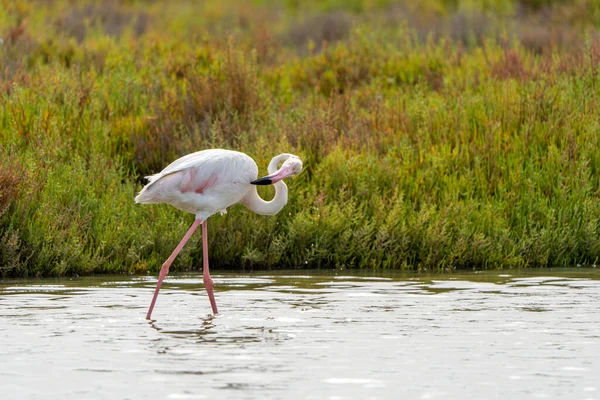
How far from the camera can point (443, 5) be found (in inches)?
1086

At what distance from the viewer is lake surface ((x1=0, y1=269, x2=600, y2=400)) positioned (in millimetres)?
6031

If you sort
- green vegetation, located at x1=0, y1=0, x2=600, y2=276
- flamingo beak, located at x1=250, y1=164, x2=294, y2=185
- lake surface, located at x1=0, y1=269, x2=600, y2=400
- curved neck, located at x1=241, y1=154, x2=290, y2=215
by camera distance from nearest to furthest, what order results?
lake surface, located at x1=0, y1=269, x2=600, y2=400 → flamingo beak, located at x1=250, y1=164, x2=294, y2=185 → curved neck, located at x1=241, y1=154, x2=290, y2=215 → green vegetation, located at x1=0, y1=0, x2=600, y2=276

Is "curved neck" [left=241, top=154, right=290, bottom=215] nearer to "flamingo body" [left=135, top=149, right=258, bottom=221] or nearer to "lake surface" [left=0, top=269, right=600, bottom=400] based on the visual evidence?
"flamingo body" [left=135, top=149, right=258, bottom=221]

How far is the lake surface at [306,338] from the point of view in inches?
237

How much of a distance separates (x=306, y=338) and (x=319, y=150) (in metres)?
5.04

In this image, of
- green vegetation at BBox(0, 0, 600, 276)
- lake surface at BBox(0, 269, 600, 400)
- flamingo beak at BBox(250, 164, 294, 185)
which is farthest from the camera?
green vegetation at BBox(0, 0, 600, 276)

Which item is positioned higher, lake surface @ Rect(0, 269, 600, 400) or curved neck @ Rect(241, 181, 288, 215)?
curved neck @ Rect(241, 181, 288, 215)

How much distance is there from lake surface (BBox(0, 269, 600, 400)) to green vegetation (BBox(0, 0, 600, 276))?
2.13 feet

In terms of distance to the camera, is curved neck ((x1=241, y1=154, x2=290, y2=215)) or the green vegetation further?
the green vegetation

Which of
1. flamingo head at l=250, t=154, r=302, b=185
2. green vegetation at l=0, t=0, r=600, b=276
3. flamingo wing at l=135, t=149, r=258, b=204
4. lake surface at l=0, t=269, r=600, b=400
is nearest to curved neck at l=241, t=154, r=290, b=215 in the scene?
flamingo head at l=250, t=154, r=302, b=185

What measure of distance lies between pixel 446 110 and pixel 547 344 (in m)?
6.47

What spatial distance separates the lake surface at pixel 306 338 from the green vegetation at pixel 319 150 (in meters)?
0.65

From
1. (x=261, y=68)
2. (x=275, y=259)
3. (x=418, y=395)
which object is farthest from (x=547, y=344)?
(x=261, y=68)

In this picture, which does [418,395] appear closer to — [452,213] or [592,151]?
[452,213]
